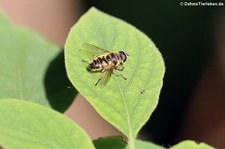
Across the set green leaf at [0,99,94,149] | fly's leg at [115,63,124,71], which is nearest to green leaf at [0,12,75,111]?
fly's leg at [115,63,124,71]

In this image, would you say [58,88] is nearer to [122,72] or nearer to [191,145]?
[122,72]

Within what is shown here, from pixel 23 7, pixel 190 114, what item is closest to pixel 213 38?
pixel 190 114

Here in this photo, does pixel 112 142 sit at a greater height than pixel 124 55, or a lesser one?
lesser

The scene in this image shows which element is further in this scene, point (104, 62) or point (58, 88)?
point (104, 62)

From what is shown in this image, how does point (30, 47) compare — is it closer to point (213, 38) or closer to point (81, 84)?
point (81, 84)

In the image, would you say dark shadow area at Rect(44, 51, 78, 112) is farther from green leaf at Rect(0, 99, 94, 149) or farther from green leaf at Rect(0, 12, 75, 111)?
green leaf at Rect(0, 99, 94, 149)

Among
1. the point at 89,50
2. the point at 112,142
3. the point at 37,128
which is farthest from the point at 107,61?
the point at 37,128
